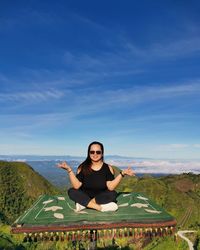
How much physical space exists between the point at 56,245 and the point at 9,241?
44.4 ft

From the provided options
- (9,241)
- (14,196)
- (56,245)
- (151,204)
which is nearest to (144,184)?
(14,196)

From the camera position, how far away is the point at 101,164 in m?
13.9

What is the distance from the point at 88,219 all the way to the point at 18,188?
467 ft

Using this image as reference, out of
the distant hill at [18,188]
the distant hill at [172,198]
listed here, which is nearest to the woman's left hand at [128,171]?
the distant hill at [18,188]

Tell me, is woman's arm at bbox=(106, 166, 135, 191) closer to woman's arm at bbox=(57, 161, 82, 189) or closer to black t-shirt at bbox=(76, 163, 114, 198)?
black t-shirt at bbox=(76, 163, 114, 198)

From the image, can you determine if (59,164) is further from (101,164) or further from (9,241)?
(9,241)

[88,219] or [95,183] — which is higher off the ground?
[95,183]

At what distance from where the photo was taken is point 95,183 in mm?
13641

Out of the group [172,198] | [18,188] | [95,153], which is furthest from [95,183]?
[172,198]

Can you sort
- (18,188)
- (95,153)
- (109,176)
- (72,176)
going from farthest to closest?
(18,188) → (109,176) → (95,153) → (72,176)

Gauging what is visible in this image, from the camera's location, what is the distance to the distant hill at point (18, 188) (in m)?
135

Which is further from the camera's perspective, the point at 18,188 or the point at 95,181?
the point at 18,188

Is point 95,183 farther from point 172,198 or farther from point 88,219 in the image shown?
point 172,198

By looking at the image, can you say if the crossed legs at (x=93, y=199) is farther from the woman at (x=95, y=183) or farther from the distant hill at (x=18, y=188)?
the distant hill at (x=18, y=188)
